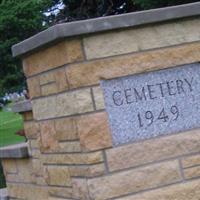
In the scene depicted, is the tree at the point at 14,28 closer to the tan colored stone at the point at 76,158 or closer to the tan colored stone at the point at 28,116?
the tan colored stone at the point at 28,116

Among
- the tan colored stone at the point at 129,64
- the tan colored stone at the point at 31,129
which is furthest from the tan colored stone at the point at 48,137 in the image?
the tan colored stone at the point at 129,64

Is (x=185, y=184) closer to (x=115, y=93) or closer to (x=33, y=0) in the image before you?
(x=115, y=93)

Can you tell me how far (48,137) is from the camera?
3.74m

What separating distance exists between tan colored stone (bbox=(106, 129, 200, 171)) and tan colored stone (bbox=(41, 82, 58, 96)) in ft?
1.69

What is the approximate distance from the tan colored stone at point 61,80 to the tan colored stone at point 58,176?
49 cm

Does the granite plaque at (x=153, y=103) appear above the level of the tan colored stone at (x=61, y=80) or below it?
below

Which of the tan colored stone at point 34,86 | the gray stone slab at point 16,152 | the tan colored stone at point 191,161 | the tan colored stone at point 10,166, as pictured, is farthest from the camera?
the tan colored stone at point 10,166

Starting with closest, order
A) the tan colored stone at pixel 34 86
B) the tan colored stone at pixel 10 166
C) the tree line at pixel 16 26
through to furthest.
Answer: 1. the tan colored stone at pixel 34 86
2. the tan colored stone at pixel 10 166
3. the tree line at pixel 16 26

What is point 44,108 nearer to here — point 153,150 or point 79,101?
point 79,101

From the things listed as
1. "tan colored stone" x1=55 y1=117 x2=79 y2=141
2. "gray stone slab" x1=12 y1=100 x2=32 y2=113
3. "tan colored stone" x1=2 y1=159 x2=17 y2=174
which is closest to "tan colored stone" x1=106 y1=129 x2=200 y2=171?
"tan colored stone" x1=55 y1=117 x2=79 y2=141

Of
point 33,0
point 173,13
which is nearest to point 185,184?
point 173,13

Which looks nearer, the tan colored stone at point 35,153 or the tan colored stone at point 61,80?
the tan colored stone at point 61,80

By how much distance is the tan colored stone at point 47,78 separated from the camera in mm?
3588

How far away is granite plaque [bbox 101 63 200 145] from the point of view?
11.3 feet
